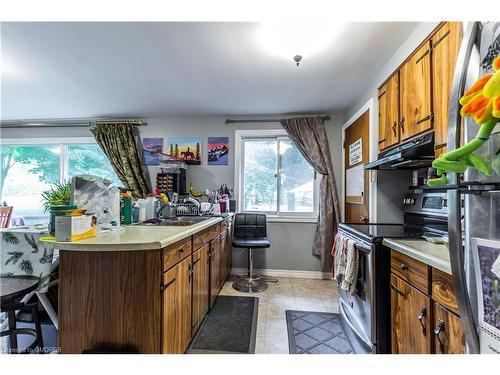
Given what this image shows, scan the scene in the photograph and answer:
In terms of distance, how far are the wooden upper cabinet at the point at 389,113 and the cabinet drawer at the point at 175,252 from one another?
178cm

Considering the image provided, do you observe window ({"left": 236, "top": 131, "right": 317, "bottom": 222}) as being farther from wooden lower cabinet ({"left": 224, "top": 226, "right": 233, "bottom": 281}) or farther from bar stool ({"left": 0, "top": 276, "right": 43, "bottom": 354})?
bar stool ({"left": 0, "top": 276, "right": 43, "bottom": 354})

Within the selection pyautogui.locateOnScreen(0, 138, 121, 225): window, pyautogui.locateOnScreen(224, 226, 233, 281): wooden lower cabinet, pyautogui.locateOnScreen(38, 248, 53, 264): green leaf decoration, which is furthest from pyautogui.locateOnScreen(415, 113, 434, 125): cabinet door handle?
pyautogui.locateOnScreen(0, 138, 121, 225): window

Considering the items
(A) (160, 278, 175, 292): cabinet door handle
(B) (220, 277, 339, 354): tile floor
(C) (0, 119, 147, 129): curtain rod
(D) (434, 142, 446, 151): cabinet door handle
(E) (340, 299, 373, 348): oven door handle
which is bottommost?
(B) (220, 277, 339, 354): tile floor

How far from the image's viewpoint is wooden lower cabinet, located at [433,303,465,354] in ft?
2.77

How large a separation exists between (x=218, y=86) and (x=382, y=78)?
164 centimetres

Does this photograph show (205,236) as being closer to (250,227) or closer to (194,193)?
(250,227)

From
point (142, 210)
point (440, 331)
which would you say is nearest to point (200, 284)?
point (142, 210)

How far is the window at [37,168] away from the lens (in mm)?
3750

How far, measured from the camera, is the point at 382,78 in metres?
2.12

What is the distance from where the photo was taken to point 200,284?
6.15ft

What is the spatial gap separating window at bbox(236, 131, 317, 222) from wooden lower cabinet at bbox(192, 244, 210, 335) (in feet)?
4.97

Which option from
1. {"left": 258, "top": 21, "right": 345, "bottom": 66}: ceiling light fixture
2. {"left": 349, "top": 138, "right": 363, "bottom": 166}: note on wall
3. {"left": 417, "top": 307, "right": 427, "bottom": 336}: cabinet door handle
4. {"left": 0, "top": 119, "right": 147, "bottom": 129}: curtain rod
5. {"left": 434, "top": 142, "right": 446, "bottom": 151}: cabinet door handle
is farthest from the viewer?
{"left": 0, "top": 119, "right": 147, "bottom": 129}: curtain rod
